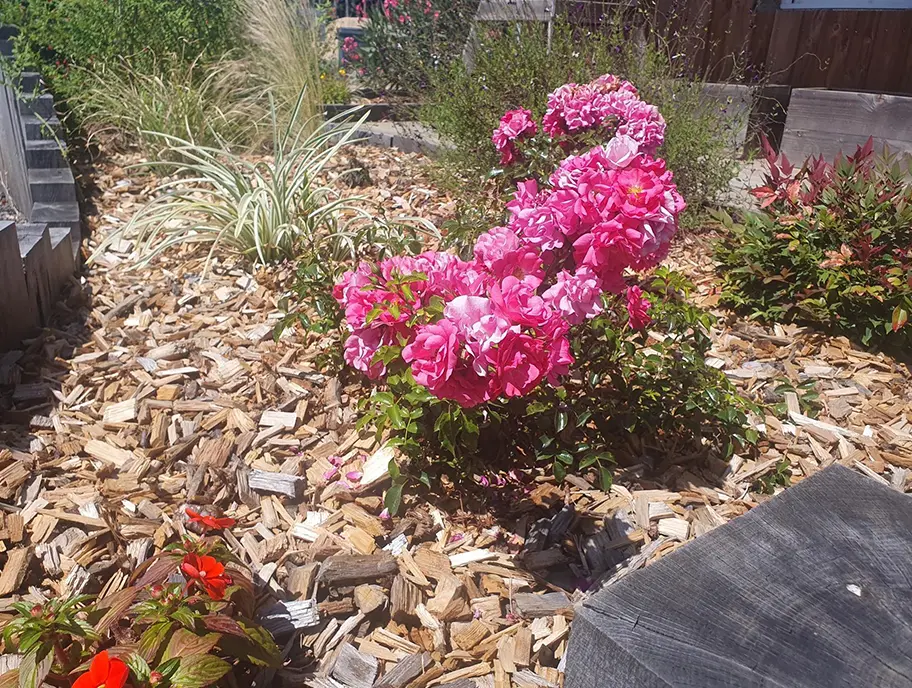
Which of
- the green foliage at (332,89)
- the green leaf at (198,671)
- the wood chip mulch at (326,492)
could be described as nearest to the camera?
the green leaf at (198,671)

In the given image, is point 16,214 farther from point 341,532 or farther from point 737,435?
point 737,435

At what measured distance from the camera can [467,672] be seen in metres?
1.61

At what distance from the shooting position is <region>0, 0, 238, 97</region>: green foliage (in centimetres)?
499

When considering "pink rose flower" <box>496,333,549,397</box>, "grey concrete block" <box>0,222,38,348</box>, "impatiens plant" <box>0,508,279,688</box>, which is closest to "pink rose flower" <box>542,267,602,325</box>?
"pink rose flower" <box>496,333,549,397</box>

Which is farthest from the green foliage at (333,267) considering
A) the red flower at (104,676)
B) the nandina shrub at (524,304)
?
the red flower at (104,676)

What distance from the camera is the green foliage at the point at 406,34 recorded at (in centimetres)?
689

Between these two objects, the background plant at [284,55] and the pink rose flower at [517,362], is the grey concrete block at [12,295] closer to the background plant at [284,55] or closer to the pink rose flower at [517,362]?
the pink rose flower at [517,362]

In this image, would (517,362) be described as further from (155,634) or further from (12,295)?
(12,295)

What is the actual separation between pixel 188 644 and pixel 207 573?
17 cm

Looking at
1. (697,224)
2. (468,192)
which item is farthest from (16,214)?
(697,224)

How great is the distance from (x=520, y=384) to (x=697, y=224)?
8.98ft

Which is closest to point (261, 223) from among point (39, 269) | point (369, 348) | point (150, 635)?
point (39, 269)

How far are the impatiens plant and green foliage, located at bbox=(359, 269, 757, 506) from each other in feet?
1.78

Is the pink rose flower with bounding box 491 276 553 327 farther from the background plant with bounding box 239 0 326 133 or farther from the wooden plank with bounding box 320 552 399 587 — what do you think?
the background plant with bounding box 239 0 326 133
